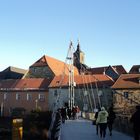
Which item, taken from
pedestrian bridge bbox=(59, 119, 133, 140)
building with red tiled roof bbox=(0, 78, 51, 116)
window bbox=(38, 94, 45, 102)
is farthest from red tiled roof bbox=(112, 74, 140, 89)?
pedestrian bridge bbox=(59, 119, 133, 140)

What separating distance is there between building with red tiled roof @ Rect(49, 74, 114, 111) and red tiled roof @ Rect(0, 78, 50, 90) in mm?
2866

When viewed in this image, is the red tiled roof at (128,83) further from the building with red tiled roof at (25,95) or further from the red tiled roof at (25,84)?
the red tiled roof at (25,84)

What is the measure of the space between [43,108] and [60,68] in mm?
21018

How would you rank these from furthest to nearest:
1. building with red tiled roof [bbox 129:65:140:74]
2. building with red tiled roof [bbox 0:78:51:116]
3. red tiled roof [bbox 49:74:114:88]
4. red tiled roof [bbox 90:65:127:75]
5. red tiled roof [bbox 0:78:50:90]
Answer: red tiled roof [bbox 90:65:127:75] → building with red tiled roof [bbox 129:65:140:74] → red tiled roof [bbox 0:78:50:90] → building with red tiled roof [bbox 0:78:51:116] → red tiled roof [bbox 49:74:114:88]

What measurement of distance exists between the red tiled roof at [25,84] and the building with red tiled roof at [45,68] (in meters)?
6.69

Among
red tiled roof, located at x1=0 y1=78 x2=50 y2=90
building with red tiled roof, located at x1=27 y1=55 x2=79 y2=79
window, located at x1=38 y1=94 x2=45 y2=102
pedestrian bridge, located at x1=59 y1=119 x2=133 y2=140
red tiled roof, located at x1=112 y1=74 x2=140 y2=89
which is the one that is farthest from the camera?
building with red tiled roof, located at x1=27 y1=55 x2=79 y2=79

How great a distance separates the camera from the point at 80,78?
7475cm

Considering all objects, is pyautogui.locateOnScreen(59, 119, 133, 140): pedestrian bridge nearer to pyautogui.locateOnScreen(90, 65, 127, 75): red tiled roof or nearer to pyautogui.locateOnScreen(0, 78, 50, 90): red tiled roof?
pyautogui.locateOnScreen(0, 78, 50, 90): red tiled roof

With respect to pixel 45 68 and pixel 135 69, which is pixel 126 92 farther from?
pixel 45 68

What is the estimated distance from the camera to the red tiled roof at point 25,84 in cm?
7588

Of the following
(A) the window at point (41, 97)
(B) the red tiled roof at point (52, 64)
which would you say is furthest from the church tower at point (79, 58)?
(A) the window at point (41, 97)

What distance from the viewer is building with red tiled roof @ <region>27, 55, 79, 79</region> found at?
85.9 m

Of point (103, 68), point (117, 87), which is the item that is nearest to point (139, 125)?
point (117, 87)

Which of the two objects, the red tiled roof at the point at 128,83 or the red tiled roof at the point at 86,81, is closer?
the red tiled roof at the point at 128,83
